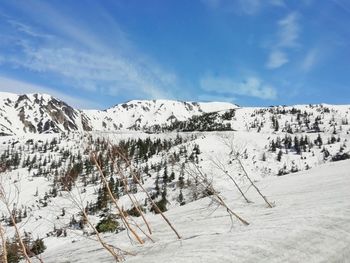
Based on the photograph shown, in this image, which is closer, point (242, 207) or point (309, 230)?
point (309, 230)

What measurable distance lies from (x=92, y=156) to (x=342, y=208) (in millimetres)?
4790

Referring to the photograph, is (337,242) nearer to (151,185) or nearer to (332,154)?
(151,185)

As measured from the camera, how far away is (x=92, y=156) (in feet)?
26.8

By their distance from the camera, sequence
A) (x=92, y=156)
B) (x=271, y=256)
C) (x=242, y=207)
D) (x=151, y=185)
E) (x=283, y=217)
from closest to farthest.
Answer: (x=271, y=256), (x=283, y=217), (x=92, y=156), (x=242, y=207), (x=151, y=185)

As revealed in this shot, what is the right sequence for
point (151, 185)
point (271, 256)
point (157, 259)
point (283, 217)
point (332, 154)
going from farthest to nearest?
point (332, 154) < point (151, 185) < point (283, 217) < point (157, 259) < point (271, 256)

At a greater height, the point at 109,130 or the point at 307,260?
the point at 109,130

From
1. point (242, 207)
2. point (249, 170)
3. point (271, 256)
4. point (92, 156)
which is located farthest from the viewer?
point (249, 170)

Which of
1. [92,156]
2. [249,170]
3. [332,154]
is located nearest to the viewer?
[92,156]

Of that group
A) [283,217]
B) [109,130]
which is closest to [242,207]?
[283,217]

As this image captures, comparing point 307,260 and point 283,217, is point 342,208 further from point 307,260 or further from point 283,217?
point 307,260

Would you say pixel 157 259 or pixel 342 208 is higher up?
pixel 342 208

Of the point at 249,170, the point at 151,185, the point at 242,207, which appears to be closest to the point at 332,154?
the point at 249,170

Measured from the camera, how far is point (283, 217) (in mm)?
6590

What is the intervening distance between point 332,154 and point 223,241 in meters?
193
